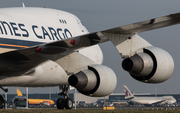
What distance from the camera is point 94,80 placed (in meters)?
12.7

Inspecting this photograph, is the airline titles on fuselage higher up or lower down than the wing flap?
higher up

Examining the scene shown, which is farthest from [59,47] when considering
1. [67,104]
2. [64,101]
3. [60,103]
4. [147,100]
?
[147,100]

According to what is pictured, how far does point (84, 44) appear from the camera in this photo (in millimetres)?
11250

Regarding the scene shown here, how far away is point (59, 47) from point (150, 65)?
10.2 ft

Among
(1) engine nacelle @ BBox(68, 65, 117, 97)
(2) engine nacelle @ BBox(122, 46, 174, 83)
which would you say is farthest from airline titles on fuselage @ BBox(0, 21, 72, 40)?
(2) engine nacelle @ BBox(122, 46, 174, 83)

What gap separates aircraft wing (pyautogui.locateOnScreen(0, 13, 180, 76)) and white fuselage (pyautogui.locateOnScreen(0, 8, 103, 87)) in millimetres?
594

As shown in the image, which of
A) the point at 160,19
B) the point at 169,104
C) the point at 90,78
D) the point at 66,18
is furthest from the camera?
the point at 169,104

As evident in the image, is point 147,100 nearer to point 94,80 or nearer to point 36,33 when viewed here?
point 36,33

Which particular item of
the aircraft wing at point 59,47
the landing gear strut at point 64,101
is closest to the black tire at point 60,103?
the landing gear strut at point 64,101

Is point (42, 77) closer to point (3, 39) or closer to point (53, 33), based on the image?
point (53, 33)

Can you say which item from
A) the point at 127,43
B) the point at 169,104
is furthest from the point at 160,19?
the point at 169,104

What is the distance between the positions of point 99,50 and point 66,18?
284 cm

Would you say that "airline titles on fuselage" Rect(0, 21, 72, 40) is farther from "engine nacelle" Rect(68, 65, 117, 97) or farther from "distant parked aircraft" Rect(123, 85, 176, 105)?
"distant parked aircraft" Rect(123, 85, 176, 105)

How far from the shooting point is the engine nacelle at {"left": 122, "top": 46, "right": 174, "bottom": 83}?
1070 centimetres
